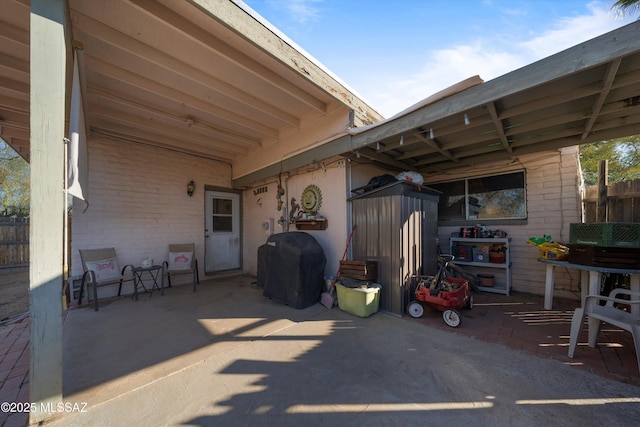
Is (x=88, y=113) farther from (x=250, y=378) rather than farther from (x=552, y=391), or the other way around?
(x=552, y=391)

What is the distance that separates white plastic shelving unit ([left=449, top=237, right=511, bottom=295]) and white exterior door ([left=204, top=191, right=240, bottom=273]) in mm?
5306

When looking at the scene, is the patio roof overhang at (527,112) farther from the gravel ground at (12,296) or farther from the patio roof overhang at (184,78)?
the gravel ground at (12,296)

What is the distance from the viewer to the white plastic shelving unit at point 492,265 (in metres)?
4.21

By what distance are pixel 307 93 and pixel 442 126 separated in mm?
2024

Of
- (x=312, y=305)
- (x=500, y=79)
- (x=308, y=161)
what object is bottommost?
(x=312, y=305)

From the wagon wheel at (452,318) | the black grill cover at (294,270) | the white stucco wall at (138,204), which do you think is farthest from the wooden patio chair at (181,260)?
the wagon wheel at (452,318)

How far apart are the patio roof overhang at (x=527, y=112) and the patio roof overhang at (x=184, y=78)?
784 millimetres

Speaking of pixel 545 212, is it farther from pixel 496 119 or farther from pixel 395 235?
pixel 395 235

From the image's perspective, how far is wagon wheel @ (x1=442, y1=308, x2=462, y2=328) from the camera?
9.66 ft

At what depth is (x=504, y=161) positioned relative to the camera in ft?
14.9

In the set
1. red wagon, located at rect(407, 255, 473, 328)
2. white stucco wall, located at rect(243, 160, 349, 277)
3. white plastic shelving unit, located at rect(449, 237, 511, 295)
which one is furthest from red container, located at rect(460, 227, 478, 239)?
white stucco wall, located at rect(243, 160, 349, 277)

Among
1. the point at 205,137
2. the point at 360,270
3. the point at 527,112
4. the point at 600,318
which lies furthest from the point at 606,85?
the point at 205,137

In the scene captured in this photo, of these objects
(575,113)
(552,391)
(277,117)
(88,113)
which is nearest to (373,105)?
(277,117)

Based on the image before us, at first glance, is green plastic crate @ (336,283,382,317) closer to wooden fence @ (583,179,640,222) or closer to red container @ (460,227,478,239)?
red container @ (460,227,478,239)
